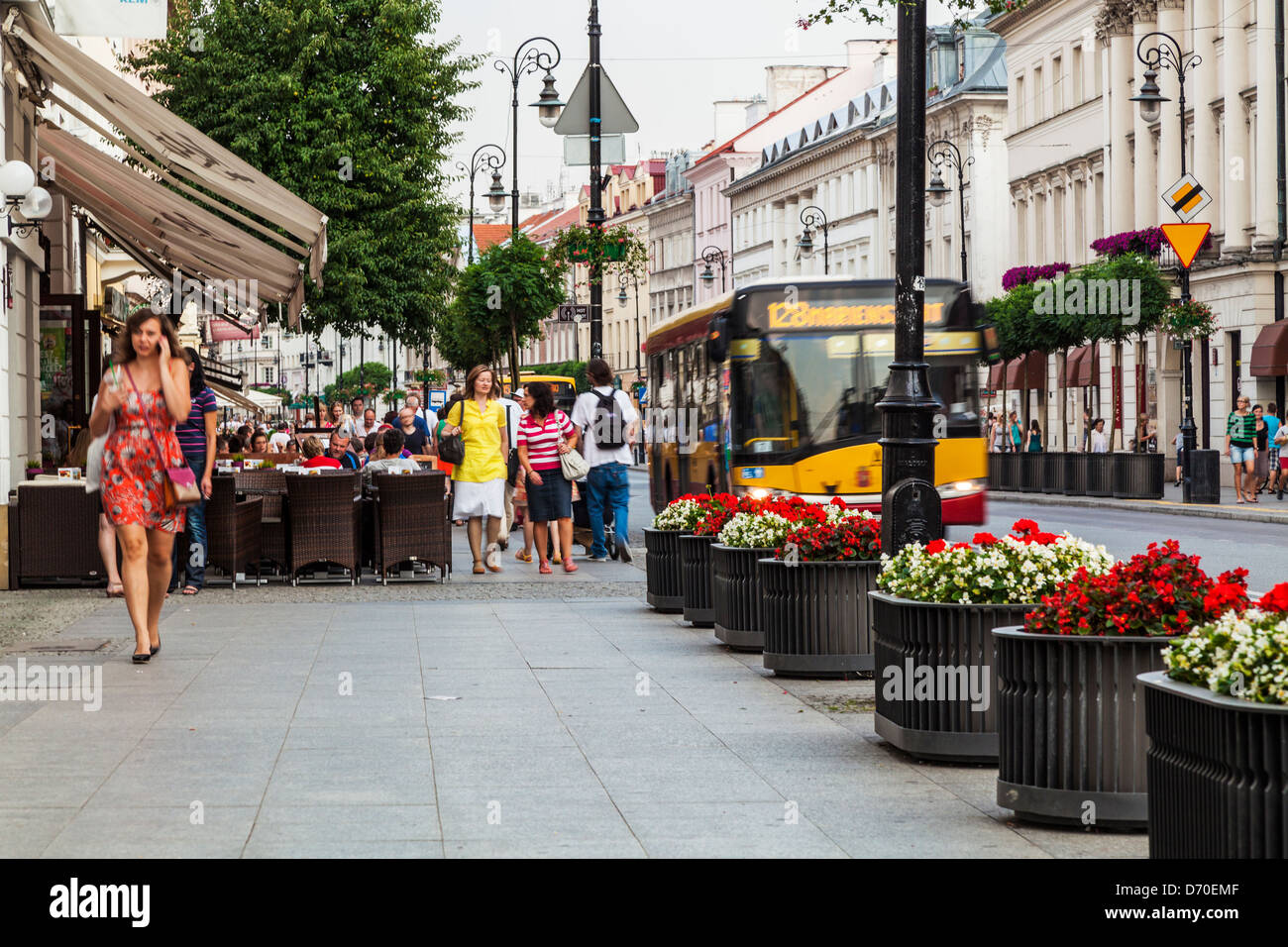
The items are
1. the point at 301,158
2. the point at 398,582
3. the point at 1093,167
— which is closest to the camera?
the point at 398,582

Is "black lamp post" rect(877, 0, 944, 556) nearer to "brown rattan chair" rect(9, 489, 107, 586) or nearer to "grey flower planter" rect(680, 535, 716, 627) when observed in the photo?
"grey flower planter" rect(680, 535, 716, 627)

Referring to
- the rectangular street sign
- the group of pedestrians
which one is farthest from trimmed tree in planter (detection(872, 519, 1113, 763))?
the group of pedestrians

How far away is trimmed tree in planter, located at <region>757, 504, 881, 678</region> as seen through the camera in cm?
1027

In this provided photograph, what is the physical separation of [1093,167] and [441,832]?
56386 millimetres

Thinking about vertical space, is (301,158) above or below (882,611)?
above

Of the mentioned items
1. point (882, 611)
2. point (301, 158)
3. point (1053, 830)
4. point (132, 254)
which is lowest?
point (1053, 830)

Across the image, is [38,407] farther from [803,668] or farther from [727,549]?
[803,668]

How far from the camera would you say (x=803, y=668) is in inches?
408

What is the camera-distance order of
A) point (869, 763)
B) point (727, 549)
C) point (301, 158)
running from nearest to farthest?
point (869, 763) → point (727, 549) → point (301, 158)

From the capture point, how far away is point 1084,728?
6441 mm

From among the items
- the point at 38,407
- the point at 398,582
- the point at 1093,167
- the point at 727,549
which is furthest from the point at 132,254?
the point at 1093,167

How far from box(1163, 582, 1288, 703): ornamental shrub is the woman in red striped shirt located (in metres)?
13.2

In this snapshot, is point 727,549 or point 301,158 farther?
point 301,158

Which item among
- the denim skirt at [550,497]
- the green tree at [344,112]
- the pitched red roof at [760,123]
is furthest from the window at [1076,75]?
the denim skirt at [550,497]
